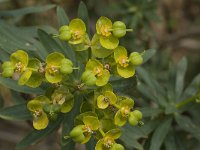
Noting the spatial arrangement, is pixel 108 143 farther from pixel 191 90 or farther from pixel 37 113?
pixel 191 90

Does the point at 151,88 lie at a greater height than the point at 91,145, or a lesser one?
lesser

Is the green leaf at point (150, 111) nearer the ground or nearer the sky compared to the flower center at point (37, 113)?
nearer the ground

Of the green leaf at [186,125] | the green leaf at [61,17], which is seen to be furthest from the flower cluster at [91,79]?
the green leaf at [186,125]

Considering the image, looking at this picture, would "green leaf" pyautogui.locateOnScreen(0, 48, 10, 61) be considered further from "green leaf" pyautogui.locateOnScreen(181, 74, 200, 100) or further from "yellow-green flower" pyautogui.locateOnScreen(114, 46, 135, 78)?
"green leaf" pyautogui.locateOnScreen(181, 74, 200, 100)

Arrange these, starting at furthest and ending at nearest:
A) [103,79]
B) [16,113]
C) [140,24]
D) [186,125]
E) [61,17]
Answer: [140,24] → [186,125] → [61,17] → [16,113] → [103,79]

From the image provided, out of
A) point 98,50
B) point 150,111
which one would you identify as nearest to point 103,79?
point 98,50

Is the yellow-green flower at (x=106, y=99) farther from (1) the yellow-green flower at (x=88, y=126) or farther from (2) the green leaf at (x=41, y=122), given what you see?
(2) the green leaf at (x=41, y=122)

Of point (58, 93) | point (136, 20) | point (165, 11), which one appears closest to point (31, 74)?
point (58, 93)
